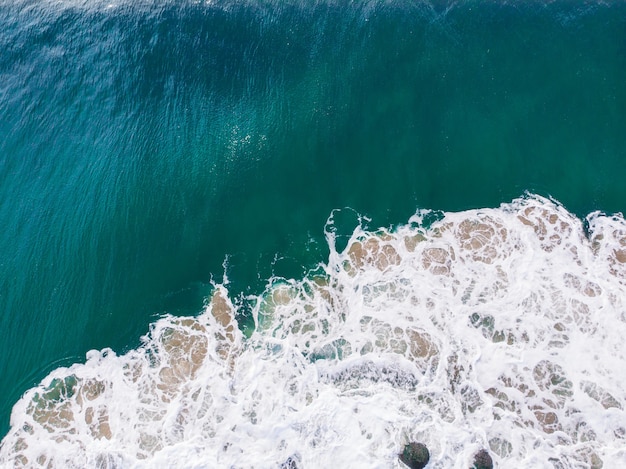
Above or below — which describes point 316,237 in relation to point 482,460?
above

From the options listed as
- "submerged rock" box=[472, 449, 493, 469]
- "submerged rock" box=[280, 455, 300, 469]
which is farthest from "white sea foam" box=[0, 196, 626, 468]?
"submerged rock" box=[472, 449, 493, 469]

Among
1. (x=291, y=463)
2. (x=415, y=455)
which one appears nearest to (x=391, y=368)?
(x=415, y=455)

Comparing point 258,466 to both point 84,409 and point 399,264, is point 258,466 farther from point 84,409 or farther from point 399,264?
point 399,264

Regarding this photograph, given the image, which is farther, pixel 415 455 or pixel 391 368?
pixel 391 368

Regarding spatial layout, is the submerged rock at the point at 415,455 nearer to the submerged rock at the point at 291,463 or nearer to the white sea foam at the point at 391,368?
the white sea foam at the point at 391,368

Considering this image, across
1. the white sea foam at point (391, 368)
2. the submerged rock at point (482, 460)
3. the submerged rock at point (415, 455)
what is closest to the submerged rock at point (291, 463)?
the white sea foam at point (391, 368)

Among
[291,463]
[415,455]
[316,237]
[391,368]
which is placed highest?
[316,237]

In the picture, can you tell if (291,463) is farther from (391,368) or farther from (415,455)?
(391,368)
